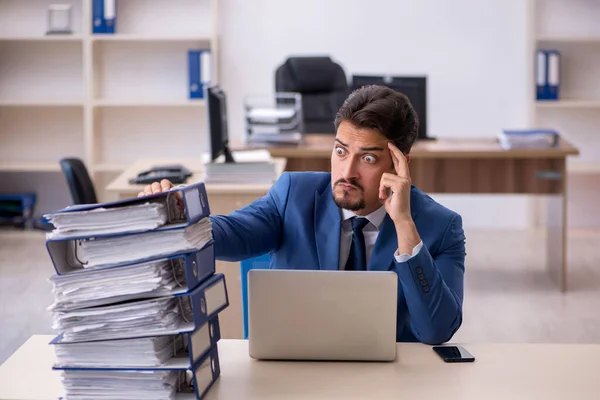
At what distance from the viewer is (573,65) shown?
22.9 feet

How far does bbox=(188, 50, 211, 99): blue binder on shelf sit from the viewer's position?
6.71 m

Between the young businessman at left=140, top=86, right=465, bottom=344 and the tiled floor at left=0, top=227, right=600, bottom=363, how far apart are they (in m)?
2.04

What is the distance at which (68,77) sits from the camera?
280 inches

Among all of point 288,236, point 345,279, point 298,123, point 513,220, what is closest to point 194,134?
point 298,123

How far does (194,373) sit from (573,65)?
19.1 feet

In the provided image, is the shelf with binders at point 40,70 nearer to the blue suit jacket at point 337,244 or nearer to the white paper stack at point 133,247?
the blue suit jacket at point 337,244

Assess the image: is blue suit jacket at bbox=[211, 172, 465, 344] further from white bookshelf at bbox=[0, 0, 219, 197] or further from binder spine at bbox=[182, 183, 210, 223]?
white bookshelf at bbox=[0, 0, 219, 197]

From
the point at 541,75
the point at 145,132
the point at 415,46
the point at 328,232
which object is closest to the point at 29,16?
the point at 145,132

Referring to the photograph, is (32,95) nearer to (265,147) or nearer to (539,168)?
(265,147)

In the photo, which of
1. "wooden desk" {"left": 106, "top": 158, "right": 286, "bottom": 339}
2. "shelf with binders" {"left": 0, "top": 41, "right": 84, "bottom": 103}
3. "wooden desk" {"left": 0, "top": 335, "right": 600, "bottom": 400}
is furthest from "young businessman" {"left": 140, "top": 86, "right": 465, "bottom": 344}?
"shelf with binders" {"left": 0, "top": 41, "right": 84, "bottom": 103}

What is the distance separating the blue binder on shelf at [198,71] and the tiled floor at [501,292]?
5.06ft

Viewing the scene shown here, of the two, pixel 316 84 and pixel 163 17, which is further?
pixel 163 17

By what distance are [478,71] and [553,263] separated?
1.92m

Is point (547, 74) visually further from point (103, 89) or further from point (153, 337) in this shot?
point (153, 337)
